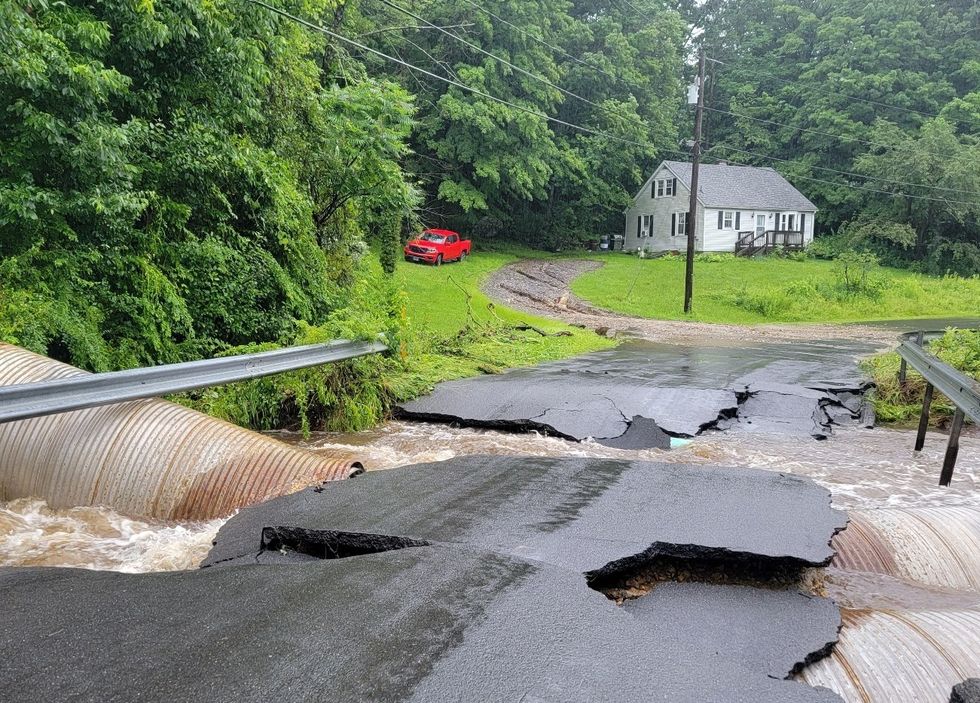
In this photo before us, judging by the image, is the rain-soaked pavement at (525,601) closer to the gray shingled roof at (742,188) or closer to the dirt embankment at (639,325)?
the dirt embankment at (639,325)

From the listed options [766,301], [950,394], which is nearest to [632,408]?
[950,394]

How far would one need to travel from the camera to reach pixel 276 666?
8.12ft

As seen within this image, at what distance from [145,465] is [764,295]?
3005 cm

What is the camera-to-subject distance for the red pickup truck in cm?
3762

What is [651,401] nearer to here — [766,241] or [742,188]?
[766,241]

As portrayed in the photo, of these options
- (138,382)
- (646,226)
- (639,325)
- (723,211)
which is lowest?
(639,325)

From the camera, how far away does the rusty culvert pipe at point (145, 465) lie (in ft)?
17.0

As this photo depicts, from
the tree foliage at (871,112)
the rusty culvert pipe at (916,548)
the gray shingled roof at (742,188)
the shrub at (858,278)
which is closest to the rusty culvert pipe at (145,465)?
the rusty culvert pipe at (916,548)

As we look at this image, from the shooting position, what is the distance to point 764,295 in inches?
1237

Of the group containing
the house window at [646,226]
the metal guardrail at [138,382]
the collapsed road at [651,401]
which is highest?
the house window at [646,226]

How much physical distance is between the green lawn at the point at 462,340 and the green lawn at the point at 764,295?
24.0ft

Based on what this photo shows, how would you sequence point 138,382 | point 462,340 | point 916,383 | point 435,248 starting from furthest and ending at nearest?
point 435,248
point 462,340
point 916,383
point 138,382

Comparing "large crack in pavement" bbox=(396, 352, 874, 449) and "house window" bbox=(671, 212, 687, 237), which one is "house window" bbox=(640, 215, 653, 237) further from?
"large crack in pavement" bbox=(396, 352, 874, 449)

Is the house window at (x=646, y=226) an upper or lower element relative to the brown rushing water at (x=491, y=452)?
upper
